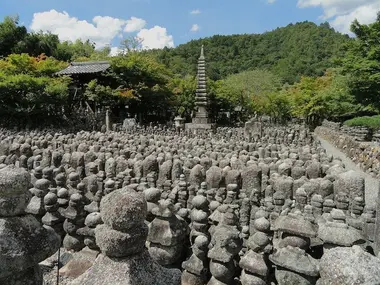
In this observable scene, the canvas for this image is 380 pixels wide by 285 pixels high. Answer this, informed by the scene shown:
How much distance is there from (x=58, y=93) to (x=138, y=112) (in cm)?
737

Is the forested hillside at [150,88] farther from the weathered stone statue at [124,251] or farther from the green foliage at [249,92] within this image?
the weathered stone statue at [124,251]

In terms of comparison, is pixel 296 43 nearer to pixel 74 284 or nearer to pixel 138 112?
pixel 138 112

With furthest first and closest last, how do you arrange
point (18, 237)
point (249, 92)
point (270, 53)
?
point (270, 53), point (249, 92), point (18, 237)

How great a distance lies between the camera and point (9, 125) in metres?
18.5

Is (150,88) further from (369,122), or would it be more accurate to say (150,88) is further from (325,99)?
(369,122)

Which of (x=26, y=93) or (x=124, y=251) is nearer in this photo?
(x=124, y=251)

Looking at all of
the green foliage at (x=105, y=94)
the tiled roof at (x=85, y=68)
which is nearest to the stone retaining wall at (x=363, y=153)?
the green foliage at (x=105, y=94)

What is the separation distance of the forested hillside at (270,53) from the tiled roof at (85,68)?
953 inches

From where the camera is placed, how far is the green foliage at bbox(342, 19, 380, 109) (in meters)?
18.7

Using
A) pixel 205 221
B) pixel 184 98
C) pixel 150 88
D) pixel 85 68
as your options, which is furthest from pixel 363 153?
pixel 184 98

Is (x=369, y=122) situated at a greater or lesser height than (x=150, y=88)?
lesser

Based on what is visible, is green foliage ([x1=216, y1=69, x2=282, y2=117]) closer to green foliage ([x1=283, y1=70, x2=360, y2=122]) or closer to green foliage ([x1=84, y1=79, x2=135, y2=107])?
green foliage ([x1=283, y1=70, x2=360, y2=122])

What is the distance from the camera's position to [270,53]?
223ft

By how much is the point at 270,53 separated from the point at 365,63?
51.5m
